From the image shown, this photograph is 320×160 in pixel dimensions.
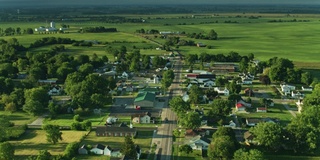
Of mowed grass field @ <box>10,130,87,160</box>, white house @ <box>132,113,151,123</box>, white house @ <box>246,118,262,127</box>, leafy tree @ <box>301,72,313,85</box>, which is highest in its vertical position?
leafy tree @ <box>301,72,313,85</box>

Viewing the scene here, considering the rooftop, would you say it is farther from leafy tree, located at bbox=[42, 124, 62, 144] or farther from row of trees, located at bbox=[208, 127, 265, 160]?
row of trees, located at bbox=[208, 127, 265, 160]

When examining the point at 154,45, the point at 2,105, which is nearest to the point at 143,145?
the point at 2,105

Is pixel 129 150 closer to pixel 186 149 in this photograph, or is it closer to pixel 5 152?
pixel 186 149

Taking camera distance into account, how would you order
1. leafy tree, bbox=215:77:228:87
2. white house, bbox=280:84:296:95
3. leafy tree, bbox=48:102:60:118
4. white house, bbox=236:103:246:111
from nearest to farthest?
leafy tree, bbox=48:102:60:118
white house, bbox=236:103:246:111
white house, bbox=280:84:296:95
leafy tree, bbox=215:77:228:87

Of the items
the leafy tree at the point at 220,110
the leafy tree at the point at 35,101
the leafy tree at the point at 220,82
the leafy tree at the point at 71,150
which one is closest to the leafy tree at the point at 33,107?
the leafy tree at the point at 35,101

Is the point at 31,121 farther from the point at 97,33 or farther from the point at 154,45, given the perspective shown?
the point at 97,33

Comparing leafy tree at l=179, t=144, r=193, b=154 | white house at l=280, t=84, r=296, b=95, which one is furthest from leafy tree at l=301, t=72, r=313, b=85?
leafy tree at l=179, t=144, r=193, b=154

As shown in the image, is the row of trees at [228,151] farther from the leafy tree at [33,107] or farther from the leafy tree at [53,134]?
the leafy tree at [33,107]
